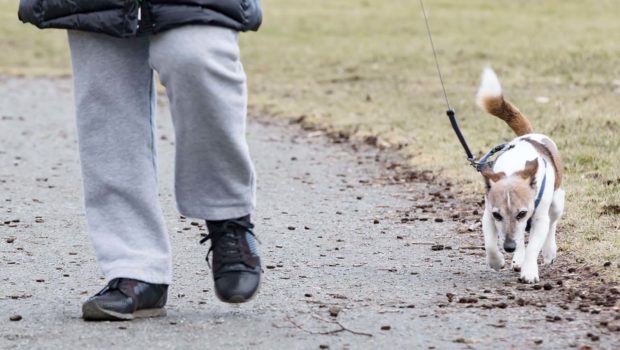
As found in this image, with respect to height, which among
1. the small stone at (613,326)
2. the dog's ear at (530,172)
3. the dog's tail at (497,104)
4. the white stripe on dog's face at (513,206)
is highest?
the dog's tail at (497,104)

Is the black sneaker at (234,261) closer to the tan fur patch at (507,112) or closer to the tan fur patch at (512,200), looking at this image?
the tan fur patch at (512,200)

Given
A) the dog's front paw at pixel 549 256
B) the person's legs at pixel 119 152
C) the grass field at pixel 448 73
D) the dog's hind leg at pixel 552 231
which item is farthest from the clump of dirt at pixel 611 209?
the person's legs at pixel 119 152

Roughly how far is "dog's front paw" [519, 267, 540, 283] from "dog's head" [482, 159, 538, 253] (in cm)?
15

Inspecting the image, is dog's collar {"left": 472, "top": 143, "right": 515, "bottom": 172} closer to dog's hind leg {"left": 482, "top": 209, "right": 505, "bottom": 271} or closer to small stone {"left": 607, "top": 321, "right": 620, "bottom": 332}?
dog's hind leg {"left": 482, "top": 209, "right": 505, "bottom": 271}

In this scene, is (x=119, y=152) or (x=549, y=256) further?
(x=549, y=256)

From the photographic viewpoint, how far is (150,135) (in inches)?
165

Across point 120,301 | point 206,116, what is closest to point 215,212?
point 206,116

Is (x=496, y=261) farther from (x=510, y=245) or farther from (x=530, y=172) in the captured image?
(x=530, y=172)

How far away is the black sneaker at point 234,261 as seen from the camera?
13.3 ft

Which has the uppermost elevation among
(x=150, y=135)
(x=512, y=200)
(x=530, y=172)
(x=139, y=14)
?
(x=139, y=14)

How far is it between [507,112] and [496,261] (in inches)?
41.9

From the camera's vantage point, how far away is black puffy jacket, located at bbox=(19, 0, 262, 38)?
3.85 m

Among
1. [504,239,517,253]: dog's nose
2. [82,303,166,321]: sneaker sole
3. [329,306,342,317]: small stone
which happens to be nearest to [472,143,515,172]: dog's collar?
[504,239,517,253]: dog's nose

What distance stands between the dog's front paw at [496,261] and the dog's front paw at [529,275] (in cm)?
17
